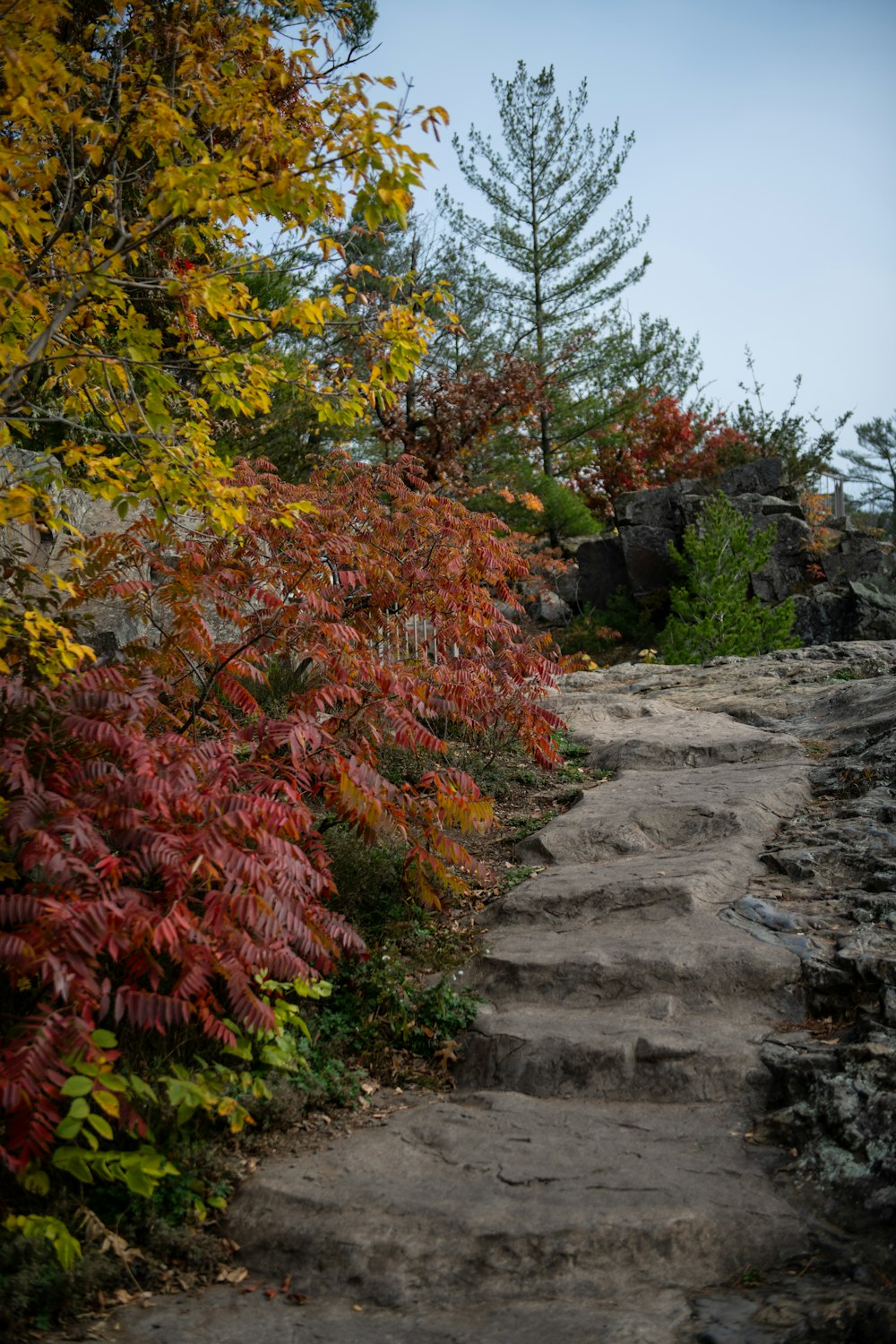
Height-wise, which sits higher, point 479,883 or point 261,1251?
point 479,883

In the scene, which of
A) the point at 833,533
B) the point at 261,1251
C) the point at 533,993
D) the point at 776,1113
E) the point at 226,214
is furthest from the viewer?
the point at 833,533

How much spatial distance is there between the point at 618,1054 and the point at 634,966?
0.54 metres

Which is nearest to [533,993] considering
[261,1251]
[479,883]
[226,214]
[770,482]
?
[479,883]

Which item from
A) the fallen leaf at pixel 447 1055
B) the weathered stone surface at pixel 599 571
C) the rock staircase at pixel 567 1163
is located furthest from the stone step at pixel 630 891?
the weathered stone surface at pixel 599 571

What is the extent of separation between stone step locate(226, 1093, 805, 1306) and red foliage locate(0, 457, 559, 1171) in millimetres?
667

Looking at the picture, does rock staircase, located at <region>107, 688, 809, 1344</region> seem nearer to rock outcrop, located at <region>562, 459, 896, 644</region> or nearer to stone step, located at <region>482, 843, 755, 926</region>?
stone step, located at <region>482, 843, 755, 926</region>

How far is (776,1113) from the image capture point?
3.43m

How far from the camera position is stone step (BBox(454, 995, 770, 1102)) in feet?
12.1

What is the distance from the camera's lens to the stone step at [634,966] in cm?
415

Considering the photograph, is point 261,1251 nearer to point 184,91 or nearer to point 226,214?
point 226,214

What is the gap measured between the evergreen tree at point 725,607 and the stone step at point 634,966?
7655 millimetres

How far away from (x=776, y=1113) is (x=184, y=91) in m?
5.14

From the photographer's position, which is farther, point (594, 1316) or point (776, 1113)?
point (776, 1113)

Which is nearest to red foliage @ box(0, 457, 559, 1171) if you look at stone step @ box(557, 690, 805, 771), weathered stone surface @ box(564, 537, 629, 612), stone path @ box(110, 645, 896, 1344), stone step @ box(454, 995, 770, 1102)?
stone path @ box(110, 645, 896, 1344)
